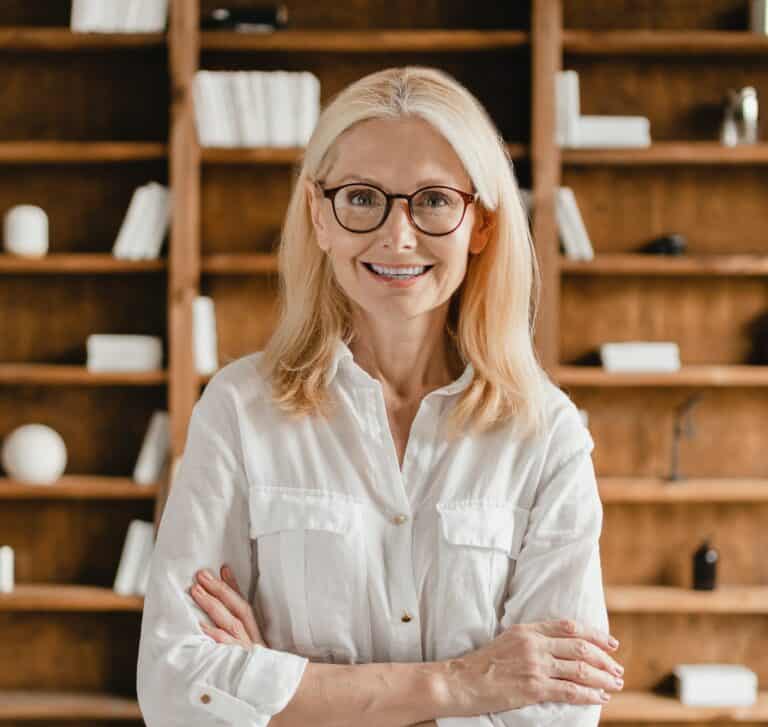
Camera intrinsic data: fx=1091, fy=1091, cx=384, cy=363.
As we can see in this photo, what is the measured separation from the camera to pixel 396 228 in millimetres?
1389

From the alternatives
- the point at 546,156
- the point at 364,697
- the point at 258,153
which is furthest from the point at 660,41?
the point at 364,697

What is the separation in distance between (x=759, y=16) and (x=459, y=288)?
265cm

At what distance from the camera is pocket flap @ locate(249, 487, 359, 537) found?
4.69 feet

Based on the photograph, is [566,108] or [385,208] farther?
[566,108]

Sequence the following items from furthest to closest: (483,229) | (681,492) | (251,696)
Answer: (681,492)
(483,229)
(251,696)

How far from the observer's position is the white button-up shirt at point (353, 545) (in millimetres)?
1394

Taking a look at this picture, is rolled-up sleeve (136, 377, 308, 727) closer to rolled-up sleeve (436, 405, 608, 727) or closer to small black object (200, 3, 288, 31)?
rolled-up sleeve (436, 405, 608, 727)

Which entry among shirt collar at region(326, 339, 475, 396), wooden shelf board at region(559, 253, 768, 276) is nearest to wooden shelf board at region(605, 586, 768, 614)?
wooden shelf board at region(559, 253, 768, 276)

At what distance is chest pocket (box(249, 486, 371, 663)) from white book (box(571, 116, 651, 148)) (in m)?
2.49

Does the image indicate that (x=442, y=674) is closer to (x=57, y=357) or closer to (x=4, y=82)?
(x=57, y=357)

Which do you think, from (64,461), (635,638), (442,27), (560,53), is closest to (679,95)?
(560,53)

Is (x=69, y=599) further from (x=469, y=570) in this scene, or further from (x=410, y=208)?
(x=410, y=208)

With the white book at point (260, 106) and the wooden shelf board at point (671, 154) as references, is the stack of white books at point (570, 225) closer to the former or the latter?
the wooden shelf board at point (671, 154)

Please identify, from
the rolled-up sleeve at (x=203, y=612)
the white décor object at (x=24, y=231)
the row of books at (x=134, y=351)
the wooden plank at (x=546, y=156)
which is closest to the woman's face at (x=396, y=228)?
the rolled-up sleeve at (x=203, y=612)
